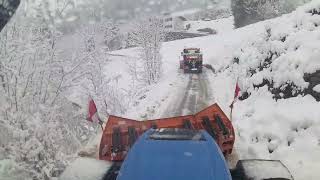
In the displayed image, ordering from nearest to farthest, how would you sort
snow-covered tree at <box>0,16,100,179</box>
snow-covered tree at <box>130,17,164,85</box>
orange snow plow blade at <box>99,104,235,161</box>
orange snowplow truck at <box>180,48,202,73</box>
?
snow-covered tree at <box>0,16,100,179</box> → orange snow plow blade at <box>99,104,235,161</box> → orange snowplow truck at <box>180,48,202,73</box> → snow-covered tree at <box>130,17,164,85</box>

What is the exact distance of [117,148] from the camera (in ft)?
30.5

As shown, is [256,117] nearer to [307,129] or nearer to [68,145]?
[307,129]

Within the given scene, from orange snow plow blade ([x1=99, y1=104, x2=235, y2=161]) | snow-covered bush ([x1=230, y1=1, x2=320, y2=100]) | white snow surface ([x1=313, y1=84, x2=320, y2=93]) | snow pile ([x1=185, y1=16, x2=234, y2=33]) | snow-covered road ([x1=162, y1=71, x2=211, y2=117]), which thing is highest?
snow pile ([x1=185, y1=16, x2=234, y2=33])

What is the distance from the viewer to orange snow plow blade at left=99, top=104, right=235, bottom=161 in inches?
371

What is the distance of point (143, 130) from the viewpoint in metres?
10.2

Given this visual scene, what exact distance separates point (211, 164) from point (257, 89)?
1011cm

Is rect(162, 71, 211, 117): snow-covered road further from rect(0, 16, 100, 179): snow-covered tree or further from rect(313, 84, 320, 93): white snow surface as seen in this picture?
rect(313, 84, 320, 93): white snow surface

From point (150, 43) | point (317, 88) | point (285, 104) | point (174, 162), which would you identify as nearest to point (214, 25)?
point (150, 43)

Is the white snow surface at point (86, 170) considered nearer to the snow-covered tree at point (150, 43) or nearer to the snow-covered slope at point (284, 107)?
the snow-covered slope at point (284, 107)

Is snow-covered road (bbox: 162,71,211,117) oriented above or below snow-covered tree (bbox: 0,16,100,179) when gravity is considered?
below

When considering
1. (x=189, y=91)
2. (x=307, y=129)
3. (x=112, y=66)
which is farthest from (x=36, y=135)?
(x=112, y=66)

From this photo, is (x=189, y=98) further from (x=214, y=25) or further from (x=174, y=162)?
(x=214, y=25)

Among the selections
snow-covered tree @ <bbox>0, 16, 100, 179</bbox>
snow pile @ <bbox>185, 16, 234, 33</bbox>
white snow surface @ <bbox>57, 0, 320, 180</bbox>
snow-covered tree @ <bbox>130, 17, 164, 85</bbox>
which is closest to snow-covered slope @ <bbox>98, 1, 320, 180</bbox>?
white snow surface @ <bbox>57, 0, 320, 180</bbox>

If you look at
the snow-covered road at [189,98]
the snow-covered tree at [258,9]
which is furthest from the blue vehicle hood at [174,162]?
the snow-covered tree at [258,9]
